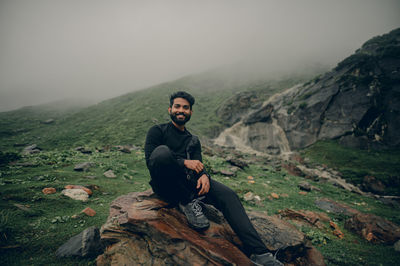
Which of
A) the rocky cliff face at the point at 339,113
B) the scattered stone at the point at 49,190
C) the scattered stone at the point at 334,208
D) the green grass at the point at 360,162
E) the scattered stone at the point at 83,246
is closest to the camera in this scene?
the scattered stone at the point at 83,246

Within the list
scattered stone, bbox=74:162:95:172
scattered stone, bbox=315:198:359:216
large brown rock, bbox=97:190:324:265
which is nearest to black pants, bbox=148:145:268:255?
large brown rock, bbox=97:190:324:265

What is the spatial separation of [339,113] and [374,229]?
2655 centimetres

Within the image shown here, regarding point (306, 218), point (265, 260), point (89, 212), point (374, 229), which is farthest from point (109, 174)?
point (374, 229)

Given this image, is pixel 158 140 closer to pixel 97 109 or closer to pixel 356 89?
pixel 356 89

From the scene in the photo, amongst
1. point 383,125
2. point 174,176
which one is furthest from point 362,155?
point 174,176

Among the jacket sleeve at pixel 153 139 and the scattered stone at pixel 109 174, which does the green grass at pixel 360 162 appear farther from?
the scattered stone at pixel 109 174

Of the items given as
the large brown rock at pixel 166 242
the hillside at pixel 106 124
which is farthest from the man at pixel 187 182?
the hillside at pixel 106 124

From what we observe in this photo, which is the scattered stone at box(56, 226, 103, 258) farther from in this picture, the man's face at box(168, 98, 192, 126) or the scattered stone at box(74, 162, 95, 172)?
the scattered stone at box(74, 162, 95, 172)

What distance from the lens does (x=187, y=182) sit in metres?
3.73

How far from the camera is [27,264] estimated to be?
10.3 ft

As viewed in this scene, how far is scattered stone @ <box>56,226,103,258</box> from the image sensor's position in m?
3.52

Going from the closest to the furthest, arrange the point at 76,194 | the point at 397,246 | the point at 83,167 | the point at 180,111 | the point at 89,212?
the point at 180,111 → the point at 89,212 → the point at 397,246 → the point at 76,194 → the point at 83,167

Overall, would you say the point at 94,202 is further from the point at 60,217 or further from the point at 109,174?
the point at 109,174

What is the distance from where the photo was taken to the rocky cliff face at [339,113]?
23000 millimetres
